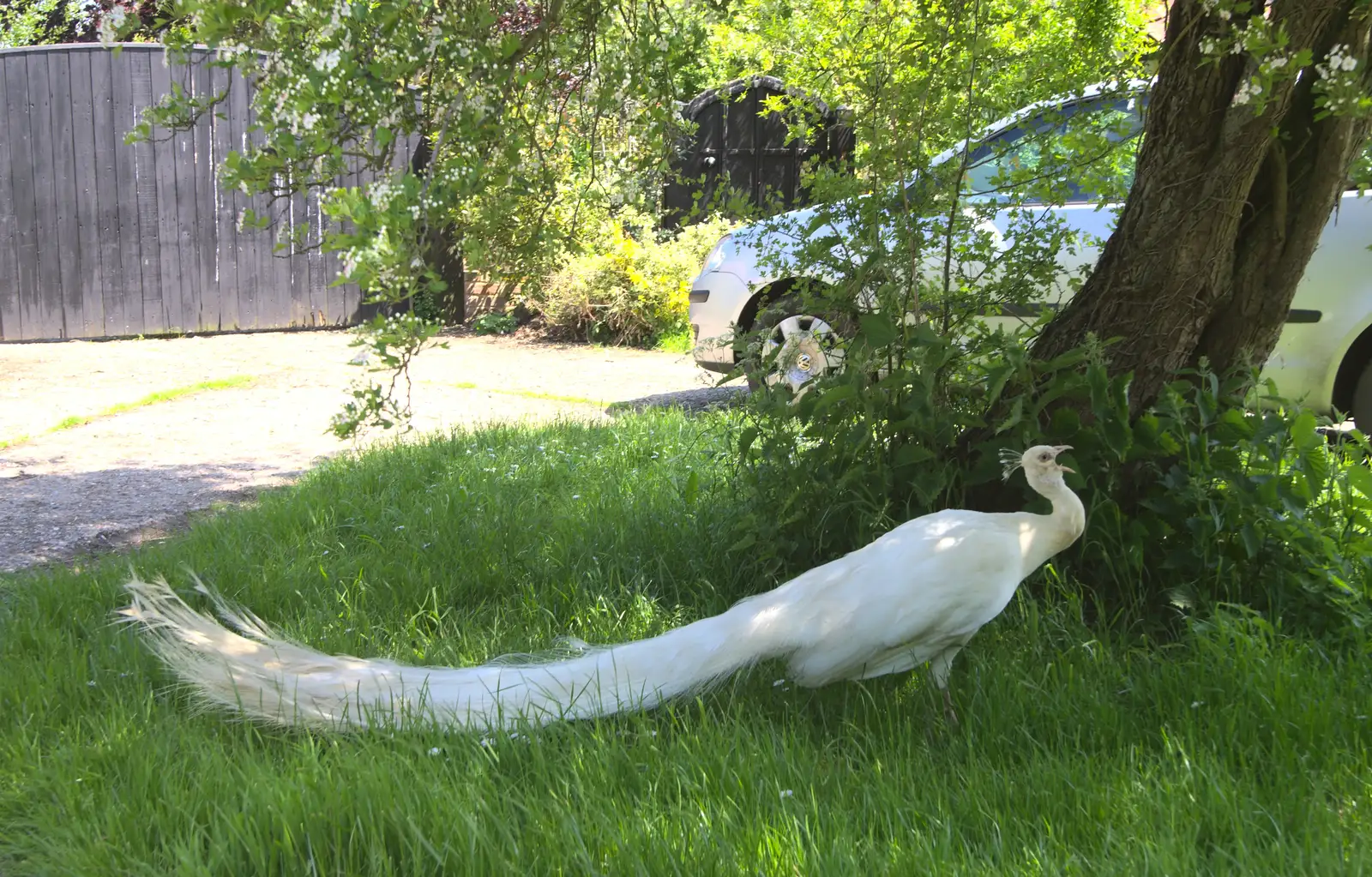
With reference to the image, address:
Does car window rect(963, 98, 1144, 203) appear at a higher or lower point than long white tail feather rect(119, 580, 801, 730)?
higher

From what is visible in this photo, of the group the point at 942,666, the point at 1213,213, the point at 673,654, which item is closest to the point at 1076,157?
the point at 1213,213

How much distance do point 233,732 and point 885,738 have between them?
175 centimetres

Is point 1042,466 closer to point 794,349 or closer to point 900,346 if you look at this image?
point 900,346

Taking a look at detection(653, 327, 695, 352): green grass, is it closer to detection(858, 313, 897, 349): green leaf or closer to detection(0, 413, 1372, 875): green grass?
detection(0, 413, 1372, 875): green grass

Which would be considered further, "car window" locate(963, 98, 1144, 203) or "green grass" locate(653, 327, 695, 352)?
"green grass" locate(653, 327, 695, 352)

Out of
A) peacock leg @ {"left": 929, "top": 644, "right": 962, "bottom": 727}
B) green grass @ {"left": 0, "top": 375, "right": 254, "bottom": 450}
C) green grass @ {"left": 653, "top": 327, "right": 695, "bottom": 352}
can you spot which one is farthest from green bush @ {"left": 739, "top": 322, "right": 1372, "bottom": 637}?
green grass @ {"left": 653, "top": 327, "right": 695, "bottom": 352}

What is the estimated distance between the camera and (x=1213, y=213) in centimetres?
384

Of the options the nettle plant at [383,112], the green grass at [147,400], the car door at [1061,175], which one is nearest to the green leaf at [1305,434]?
the car door at [1061,175]

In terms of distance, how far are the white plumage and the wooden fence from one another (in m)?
8.57

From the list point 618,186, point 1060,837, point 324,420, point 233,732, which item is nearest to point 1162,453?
point 1060,837

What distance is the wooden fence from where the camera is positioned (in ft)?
38.1

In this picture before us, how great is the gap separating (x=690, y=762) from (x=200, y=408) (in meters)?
7.03

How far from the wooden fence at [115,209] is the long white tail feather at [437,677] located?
851 cm

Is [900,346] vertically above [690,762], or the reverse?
[900,346]
